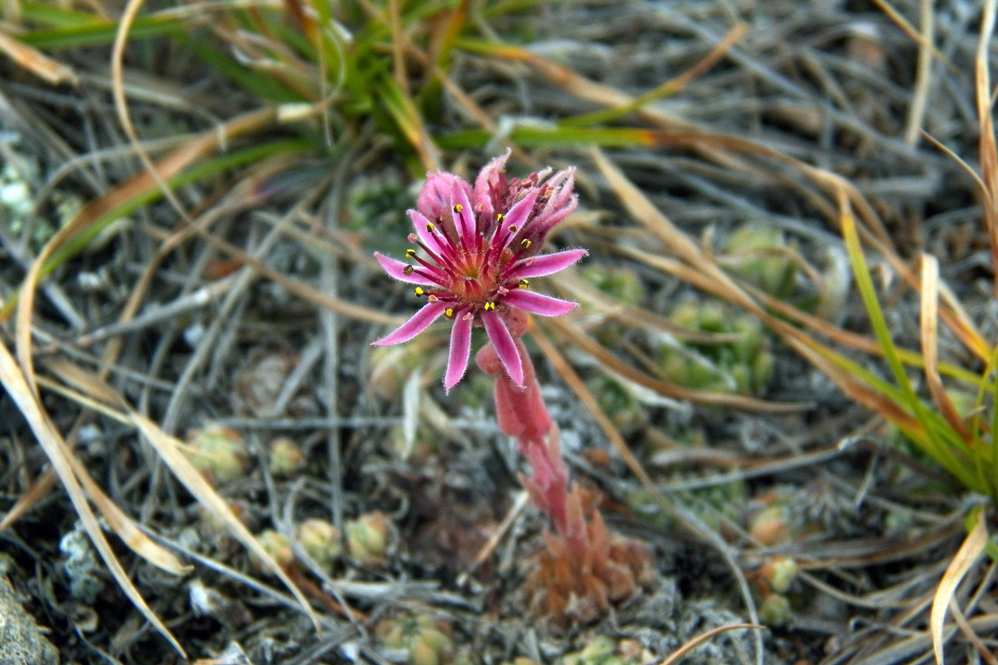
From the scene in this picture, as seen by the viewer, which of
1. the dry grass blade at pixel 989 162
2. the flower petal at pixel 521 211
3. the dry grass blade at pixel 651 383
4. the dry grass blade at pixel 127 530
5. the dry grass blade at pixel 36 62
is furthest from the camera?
the dry grass blade at pixel 36 62

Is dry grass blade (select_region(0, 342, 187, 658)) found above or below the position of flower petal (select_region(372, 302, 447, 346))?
below

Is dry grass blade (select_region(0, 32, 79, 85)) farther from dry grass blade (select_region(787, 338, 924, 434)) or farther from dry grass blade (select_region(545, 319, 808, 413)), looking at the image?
dry grass blade (select_region(787, 338, 924, 434))

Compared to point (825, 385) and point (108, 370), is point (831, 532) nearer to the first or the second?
point (825, 385)

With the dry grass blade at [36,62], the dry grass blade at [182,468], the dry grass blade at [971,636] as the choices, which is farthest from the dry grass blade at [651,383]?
the dry grass blade at [36,62]

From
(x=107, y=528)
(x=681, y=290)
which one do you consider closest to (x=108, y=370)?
(x=107, y=528)

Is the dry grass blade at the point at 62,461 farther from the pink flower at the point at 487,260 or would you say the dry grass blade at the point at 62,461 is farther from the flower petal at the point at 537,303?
the flower petal at the point at 537,303

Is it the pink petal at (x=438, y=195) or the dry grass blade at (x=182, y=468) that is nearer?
the pink petal at (x=438, y=195)

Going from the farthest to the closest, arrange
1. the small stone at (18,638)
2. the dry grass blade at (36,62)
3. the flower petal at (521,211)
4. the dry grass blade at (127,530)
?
the dry grass blade at (36,62) < the dry grass blade at (127,530) < the small stone at (18,638) < the flower petal at (521,211)

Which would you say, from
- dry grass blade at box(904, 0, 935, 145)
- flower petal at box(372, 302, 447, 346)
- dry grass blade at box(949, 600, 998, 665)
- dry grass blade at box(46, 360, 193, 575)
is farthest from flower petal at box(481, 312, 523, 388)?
dry grass blade at box(904, 0, 935, 145)
